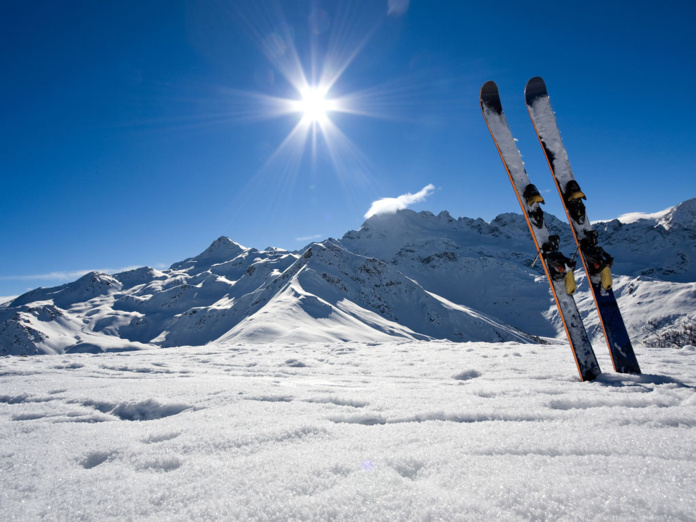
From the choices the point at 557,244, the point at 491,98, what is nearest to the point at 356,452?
the point at 557,244

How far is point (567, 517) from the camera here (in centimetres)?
139

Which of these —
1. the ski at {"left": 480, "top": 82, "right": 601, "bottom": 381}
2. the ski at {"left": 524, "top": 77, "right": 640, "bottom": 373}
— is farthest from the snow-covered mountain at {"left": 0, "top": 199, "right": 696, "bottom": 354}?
the ski at {"left": 480, "top": 82, "right": 601, "bottom": 381}

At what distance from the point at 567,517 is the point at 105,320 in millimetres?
144050

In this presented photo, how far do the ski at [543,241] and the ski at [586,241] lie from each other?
1.18ft

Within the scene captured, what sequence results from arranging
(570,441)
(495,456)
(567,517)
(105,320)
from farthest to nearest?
(105,320), (570,441), (495,456), (567,517)

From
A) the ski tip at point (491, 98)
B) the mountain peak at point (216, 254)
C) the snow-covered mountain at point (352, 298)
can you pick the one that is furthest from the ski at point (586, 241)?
the mountain peak at point (216, 254)

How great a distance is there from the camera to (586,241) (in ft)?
17.4

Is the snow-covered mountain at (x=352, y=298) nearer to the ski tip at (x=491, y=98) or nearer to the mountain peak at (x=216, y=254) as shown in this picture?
the mountain peak at (x=216, y=254)

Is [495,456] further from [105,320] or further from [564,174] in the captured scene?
[105,320]

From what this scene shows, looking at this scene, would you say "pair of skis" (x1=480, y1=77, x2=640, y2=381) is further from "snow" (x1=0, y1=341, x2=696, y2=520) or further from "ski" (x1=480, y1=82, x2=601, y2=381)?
"snow" (x1=0, y1=341, x2=696, y2=520)

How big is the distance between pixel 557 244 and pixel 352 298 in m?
59.5

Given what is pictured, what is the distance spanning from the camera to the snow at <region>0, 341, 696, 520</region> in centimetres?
151

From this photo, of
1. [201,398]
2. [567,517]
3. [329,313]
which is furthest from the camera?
[329,313]

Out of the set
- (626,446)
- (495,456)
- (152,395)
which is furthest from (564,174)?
(152,395)
